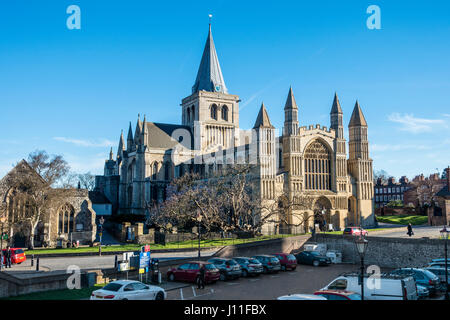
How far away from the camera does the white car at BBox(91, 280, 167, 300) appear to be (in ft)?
55.5

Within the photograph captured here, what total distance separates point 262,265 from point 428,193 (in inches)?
2617

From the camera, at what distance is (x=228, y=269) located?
24.5 m

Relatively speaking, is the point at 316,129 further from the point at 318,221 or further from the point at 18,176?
the point at 18,176

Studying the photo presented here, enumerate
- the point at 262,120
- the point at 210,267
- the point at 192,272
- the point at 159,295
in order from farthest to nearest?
the point at 262,120
the point at 192,272
the point at 210,267
the point at 159,295

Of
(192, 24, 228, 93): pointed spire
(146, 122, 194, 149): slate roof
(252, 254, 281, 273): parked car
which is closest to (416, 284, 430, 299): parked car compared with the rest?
Result: (252, 254, 281, 273): parked car

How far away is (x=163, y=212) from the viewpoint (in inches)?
1887

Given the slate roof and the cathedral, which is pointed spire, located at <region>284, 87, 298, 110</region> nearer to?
the cathedral

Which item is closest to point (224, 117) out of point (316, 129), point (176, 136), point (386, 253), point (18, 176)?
point (176, 136)

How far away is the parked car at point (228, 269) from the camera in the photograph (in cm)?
2442

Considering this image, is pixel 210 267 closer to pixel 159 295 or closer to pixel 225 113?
pixel 159 295

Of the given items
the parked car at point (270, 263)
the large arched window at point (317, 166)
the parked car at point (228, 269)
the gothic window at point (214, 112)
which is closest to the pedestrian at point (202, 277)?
the parked car at point (228, 269)

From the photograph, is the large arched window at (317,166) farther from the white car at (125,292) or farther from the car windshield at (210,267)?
the white car at (125,292)

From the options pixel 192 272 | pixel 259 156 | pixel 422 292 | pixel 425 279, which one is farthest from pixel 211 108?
pixel 422 292

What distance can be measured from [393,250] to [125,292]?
2322cm
